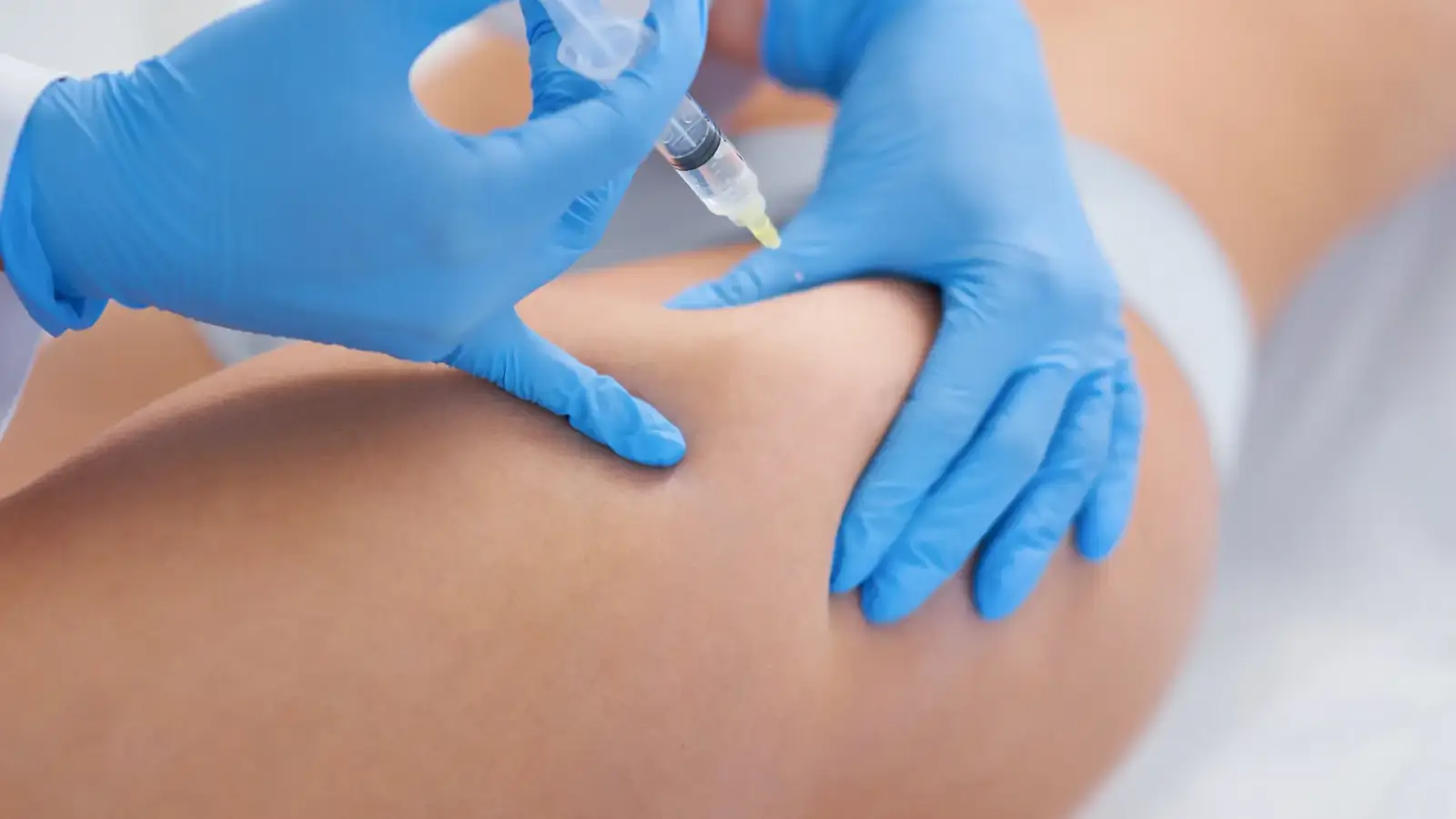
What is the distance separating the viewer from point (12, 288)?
1.88 feet

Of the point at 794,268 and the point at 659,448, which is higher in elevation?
the point at 794,268

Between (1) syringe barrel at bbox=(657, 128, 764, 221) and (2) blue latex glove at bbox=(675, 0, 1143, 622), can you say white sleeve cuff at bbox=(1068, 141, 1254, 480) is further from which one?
(1) syringe barrel at bbox=(657, 128, 764, 221)

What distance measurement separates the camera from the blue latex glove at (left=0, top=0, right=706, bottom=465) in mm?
471

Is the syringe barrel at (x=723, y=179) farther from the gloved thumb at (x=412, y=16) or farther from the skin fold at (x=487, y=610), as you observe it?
the gloved thumb at (x=412, y=16)

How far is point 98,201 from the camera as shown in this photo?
488mm

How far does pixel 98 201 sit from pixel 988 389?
0.53 m

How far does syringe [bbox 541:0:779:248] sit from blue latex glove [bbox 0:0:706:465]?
0.02 metres

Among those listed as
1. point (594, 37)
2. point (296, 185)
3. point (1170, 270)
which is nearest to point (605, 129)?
point (594, 37)

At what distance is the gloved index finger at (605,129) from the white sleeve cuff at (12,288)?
8.4 inches

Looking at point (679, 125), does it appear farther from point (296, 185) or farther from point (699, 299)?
point (296, 185)

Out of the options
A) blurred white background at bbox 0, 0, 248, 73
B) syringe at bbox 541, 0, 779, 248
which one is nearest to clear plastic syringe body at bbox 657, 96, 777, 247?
syringe at bbox 541, 0, 779, 248

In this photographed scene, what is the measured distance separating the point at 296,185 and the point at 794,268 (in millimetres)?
361

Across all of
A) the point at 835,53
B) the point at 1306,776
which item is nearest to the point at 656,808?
the point at 835,53

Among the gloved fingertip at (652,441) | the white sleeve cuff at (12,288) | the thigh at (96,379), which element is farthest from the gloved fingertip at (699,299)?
the thigh at (96,379)
